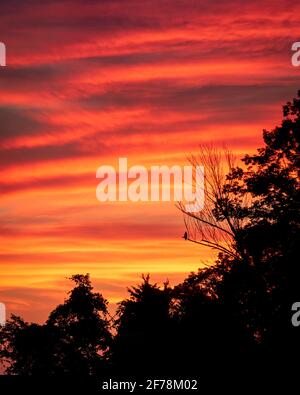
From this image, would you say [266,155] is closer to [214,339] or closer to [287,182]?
[287,182]

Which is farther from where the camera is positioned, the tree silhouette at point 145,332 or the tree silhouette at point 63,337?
the tree silhouette at point 63,337

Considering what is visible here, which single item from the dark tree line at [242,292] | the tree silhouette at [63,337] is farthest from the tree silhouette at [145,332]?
the tree silhouette at [63,337]

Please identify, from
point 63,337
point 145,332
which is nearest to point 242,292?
point 145,332

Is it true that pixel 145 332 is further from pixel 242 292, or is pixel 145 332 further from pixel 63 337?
pixel 63 337

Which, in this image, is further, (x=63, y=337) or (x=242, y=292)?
(x=63, y=337)

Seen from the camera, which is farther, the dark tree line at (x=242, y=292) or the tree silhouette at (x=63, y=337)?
the tree silhouette at (x=63, y=337)

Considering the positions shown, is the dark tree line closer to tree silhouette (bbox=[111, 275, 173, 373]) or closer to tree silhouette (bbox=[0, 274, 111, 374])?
tree silhouette (bbox=[111, 275, 173, 373])

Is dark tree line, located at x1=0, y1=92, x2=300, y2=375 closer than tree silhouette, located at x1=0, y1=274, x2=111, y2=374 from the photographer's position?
Yes

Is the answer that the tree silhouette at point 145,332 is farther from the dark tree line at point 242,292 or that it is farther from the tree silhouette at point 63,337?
the tree silhouette at point 63,337

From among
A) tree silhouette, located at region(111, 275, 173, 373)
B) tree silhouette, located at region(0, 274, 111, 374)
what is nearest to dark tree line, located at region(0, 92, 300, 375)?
tree silhouette, located at region(111, 275, 173, 373)

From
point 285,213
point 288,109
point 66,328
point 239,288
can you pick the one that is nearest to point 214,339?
point 239,288

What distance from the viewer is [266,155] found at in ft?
125

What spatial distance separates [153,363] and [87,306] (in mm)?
29160

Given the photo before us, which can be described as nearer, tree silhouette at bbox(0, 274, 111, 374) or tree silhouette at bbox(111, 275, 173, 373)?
tree silhouette at bbox(111, 275, 173, 373)
